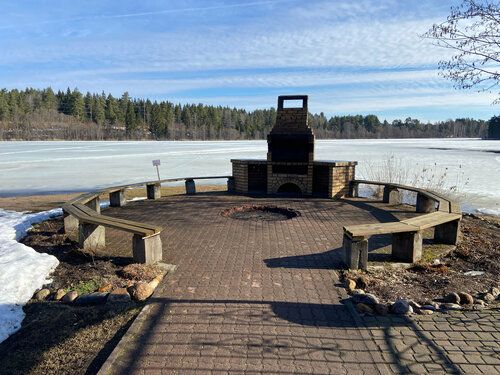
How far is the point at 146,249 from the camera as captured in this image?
15.2ft

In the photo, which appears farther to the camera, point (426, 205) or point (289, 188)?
point (289, 188)

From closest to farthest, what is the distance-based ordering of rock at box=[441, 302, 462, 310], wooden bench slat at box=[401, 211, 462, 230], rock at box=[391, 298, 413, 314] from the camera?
1. rock at box=[391, 298, 413, 314]
2. rock at box=[441, 302, 462, 310]
3. wooden bench slat at box=[401, 211, 462, 230]

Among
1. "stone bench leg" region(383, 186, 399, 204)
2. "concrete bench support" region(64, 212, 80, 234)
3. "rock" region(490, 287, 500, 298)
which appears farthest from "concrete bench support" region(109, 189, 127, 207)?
"rock" region(490, 287, 500, 298)

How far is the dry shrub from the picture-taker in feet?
14.0

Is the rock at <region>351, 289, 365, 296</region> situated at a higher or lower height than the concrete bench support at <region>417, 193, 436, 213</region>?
lower

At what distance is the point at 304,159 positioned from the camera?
10508 millimetres

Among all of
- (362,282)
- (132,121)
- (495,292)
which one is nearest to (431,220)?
(495,292)

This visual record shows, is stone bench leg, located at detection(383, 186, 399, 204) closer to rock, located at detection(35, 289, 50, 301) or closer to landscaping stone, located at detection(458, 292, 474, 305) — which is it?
landscaping stone, located at detection(458, 292, 474, 305)

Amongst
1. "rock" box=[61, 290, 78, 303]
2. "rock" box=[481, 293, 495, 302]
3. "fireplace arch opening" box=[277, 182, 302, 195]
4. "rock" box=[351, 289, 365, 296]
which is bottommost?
"rock" box=[61, 290, 78, 303]

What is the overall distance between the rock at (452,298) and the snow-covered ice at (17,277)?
455cm

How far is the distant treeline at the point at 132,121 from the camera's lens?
74.4 m

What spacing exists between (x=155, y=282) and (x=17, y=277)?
1840 millimetres

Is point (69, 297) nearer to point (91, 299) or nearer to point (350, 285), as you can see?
point (91, 299)

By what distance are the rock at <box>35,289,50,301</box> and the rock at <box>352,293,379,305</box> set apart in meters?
3.59
